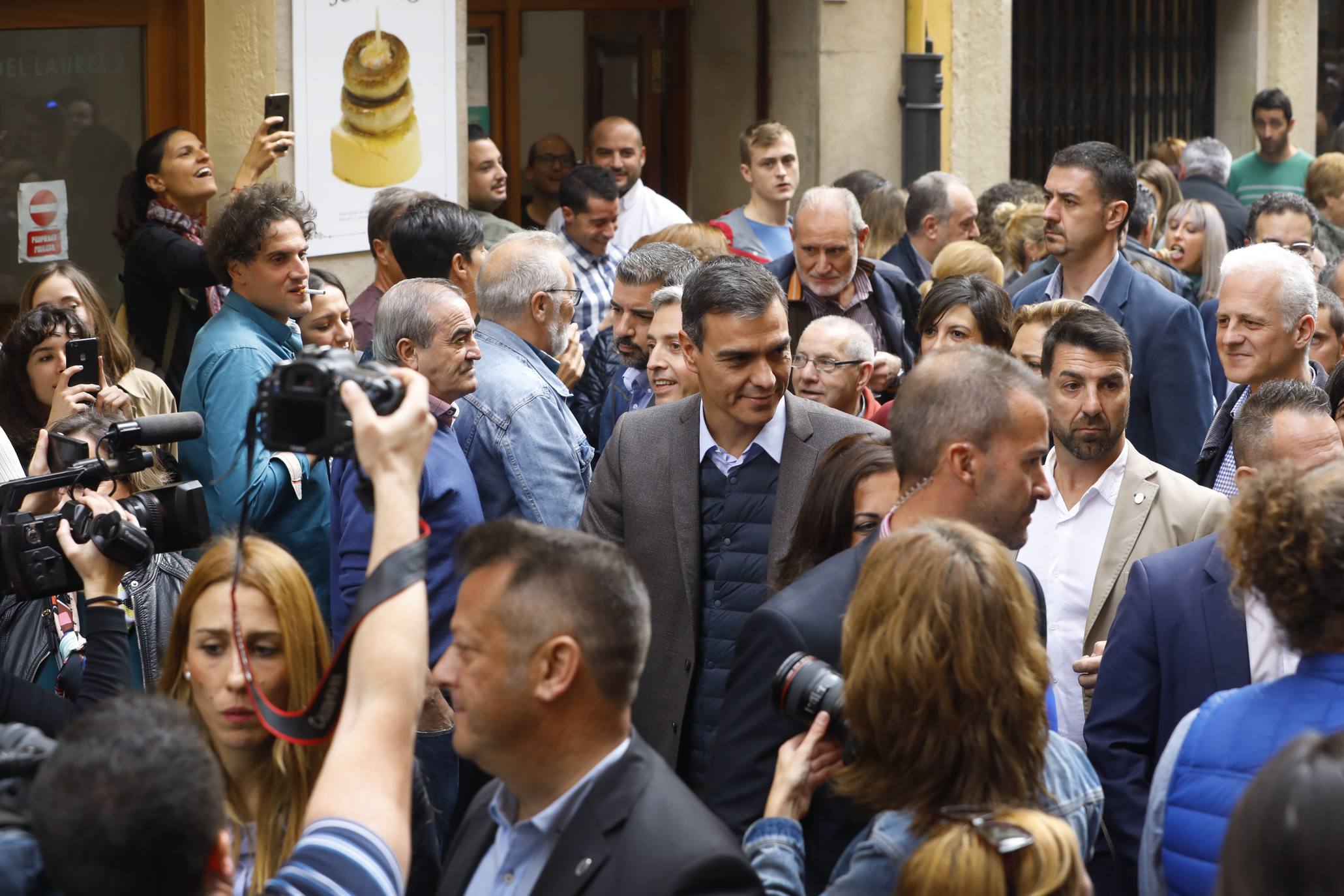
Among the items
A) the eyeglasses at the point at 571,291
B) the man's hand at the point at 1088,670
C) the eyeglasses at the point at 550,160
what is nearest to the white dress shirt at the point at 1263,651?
the man's hand at the point at 1088,670

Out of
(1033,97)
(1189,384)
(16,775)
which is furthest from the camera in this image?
(1033,97)

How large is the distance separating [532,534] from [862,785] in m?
0.66

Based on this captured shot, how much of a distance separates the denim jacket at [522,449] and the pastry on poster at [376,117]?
324 cm

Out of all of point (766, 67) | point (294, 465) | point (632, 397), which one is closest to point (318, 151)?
point (632, 397)

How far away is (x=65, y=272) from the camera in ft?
19.8

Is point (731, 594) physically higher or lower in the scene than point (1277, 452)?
lower

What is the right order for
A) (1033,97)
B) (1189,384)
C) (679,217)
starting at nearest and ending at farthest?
(1189,384), (679,217), (1033,97)

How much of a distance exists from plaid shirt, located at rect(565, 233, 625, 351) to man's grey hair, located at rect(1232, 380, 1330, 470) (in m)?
3.81

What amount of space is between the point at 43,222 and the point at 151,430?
168 inches

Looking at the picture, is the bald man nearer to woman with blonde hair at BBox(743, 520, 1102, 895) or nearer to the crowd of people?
the crowd of people

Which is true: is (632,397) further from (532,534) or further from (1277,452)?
(532,534)

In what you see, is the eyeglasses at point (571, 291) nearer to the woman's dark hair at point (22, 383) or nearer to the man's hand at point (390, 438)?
the woman's dark hair at point (22, 383)

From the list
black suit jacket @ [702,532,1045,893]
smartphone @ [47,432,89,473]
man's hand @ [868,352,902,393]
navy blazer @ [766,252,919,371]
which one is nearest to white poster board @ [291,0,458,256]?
navy blazer @ [766,252,919,371]

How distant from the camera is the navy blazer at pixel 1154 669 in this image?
3.49 meters
